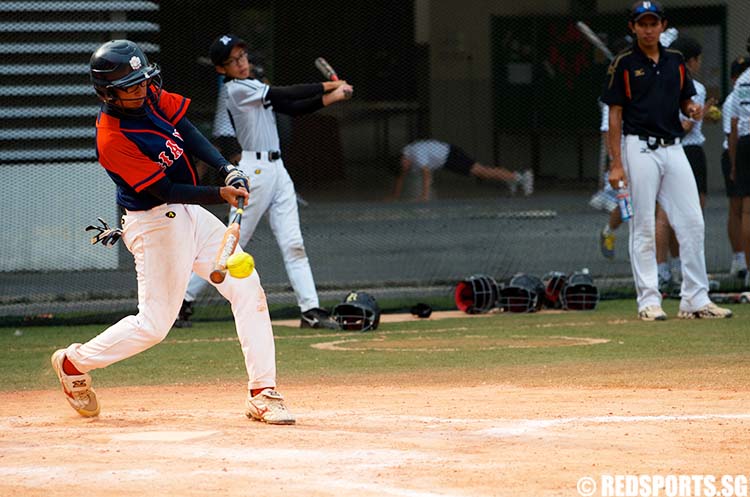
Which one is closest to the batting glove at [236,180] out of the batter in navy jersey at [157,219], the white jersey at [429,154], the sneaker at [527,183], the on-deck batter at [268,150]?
the batter in navy jersey at [157,219]

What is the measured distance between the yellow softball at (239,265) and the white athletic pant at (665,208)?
4.95 meters

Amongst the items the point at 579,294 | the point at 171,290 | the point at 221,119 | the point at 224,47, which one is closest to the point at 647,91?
the point at 579,294

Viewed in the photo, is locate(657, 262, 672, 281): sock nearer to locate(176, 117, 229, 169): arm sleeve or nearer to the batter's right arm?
the batter's right arm

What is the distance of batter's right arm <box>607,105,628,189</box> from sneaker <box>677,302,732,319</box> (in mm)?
1253

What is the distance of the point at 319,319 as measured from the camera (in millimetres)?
10594

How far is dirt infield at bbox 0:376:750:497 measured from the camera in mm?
5113

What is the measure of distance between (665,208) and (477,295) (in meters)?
1.97

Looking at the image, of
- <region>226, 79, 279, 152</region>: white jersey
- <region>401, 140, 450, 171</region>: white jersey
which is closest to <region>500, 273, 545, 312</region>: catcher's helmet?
<region>226, 79, 279, 152</region>: white jersey

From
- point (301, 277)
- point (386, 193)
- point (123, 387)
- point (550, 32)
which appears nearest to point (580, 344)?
point (301, 277)

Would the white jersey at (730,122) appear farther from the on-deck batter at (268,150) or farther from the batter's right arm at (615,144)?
the on-deck batter at (268,150)

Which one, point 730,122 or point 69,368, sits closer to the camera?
point 69,368

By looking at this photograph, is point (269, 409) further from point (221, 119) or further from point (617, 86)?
point (221, 119)

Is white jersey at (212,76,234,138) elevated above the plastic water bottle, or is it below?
above

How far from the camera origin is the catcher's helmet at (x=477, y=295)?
37.8ft
